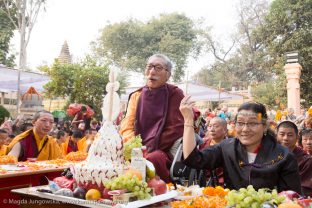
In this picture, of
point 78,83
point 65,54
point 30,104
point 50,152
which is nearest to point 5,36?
point 30,104

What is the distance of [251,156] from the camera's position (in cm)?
287

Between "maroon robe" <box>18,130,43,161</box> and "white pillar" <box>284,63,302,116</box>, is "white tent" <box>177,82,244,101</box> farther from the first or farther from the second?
"maroon robe" <box>18,130,43,161</box>

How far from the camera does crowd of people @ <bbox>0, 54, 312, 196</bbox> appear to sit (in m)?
2.77

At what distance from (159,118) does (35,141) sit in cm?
207

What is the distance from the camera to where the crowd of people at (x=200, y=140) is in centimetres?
277

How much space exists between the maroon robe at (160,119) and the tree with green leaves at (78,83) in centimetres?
1268

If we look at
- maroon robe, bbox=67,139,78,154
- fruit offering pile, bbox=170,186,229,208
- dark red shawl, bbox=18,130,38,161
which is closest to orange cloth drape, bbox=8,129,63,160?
dark red shawl, bbox=18,130,38,161

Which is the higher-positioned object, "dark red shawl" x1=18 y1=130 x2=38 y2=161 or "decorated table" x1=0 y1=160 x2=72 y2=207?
"dark red shawl" x1=18 y1=130 x2=38 y2=161

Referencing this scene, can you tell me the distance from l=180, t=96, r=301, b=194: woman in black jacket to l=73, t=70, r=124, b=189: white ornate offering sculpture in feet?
1.72

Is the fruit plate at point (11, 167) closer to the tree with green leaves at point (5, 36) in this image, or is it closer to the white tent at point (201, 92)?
the white tent at point (201, 92)

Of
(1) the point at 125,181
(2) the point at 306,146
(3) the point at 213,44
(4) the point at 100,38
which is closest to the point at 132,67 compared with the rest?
(4) the point at 100,38

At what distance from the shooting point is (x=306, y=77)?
17438mm

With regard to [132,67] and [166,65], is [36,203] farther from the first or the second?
[132,67]

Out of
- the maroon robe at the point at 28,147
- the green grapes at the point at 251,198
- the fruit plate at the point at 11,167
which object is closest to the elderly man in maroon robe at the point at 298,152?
the green grapes at the point at 251,198
